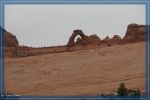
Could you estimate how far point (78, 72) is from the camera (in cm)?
3400

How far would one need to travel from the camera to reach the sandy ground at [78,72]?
29.0 metres

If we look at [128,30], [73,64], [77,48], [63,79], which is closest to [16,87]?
[63,79]

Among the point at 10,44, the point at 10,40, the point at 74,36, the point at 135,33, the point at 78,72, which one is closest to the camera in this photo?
the point at 78,72

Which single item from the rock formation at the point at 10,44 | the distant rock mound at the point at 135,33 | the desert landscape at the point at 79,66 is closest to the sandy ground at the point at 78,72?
the desert landscape at the point at 79,66

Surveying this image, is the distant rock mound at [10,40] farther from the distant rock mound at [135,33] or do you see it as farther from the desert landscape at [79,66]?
the distant rock mound at [135,33]

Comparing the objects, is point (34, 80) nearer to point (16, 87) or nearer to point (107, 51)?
point (16, 87)

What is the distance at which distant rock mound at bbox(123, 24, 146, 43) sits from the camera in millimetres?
43294

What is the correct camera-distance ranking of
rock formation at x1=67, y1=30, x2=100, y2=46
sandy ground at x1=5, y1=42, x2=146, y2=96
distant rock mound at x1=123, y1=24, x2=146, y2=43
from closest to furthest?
sandy ground at x1=5, y1=42, x2=146, y2=96
distant rock mound at x1=123, y1=24, x2=146, y2=43
rock formation at x1=67, y1=30, x2=100, y2=46

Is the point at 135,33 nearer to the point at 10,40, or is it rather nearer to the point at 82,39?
the point at 82,39

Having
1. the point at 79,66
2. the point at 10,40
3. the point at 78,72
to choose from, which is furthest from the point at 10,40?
the point at 78,72

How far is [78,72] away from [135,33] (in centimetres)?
1158

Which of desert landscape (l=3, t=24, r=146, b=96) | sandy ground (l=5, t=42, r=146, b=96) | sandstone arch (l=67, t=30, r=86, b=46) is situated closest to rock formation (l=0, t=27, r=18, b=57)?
desert landscape (l=3, t=24, r=146, b=96)

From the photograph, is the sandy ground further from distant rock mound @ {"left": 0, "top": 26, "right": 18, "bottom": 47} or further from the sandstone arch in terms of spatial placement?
distant rock mound @ {"left": 0, "top": 26, "right": 18, "bottom": 47}

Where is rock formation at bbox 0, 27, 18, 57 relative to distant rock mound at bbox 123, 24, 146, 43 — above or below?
below
